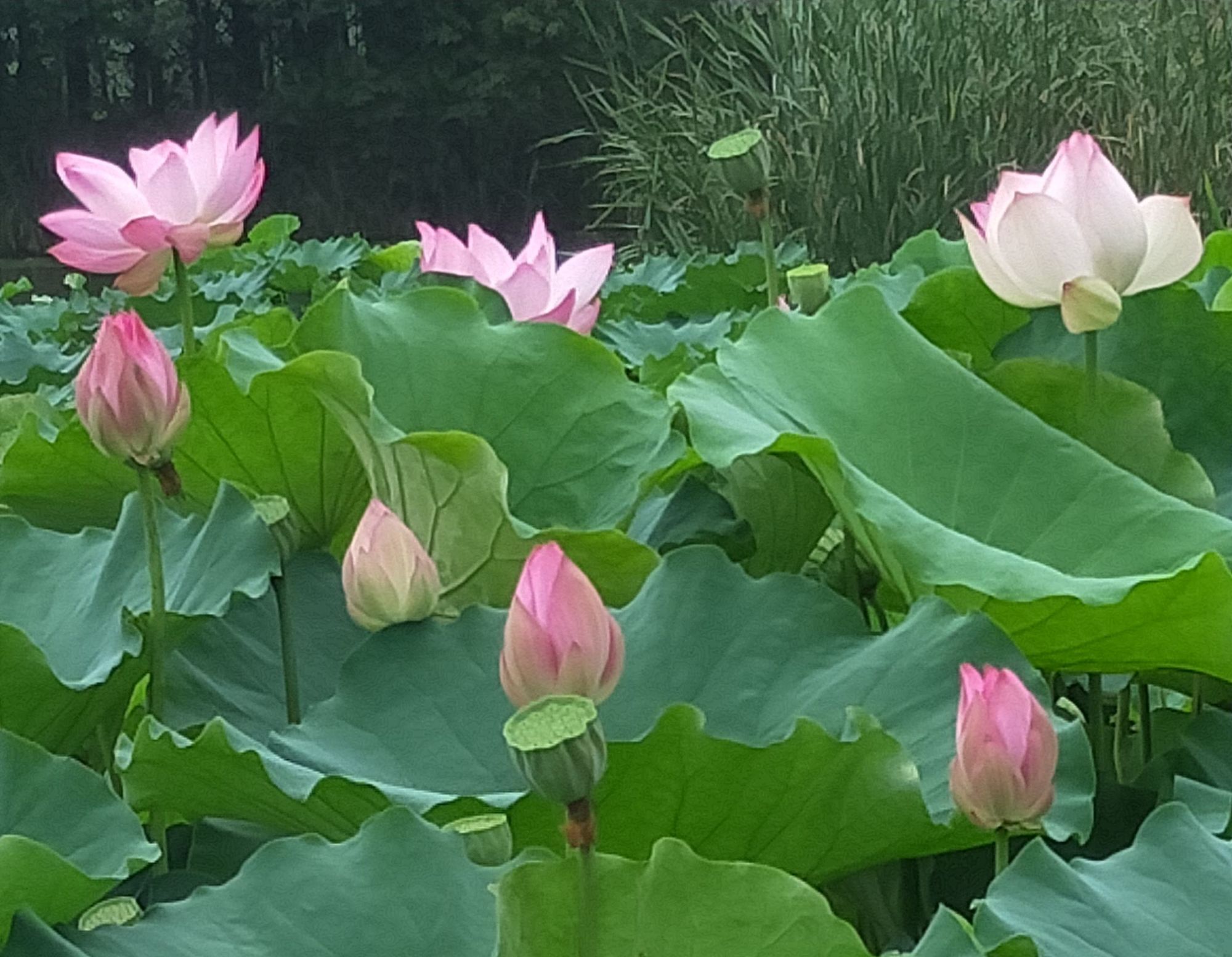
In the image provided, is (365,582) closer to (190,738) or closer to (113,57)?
(190,738)

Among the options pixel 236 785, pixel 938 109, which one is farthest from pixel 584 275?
pixel 938 109

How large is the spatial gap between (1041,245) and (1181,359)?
0.10 m

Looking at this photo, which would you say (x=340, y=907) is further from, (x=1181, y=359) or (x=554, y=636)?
(x=1181, y=359)

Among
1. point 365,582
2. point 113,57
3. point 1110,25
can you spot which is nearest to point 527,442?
point 365,582

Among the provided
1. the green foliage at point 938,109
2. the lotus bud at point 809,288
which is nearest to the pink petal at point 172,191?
the lotus bud at point 809,288

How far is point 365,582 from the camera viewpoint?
525 millimetres

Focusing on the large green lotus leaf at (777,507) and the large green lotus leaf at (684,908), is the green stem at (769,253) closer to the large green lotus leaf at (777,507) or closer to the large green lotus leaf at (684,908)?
the large green lotus leaf at (777,507)

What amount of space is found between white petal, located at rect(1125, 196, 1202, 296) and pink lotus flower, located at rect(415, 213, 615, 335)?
0.22m

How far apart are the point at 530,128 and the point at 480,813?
12298 mm

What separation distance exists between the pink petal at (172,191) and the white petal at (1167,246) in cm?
41

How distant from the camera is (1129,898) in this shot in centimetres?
40

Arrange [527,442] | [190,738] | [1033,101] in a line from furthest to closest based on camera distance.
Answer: [1033,101] → [527,442] → [190,738]

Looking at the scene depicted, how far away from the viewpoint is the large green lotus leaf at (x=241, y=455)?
0.67 m

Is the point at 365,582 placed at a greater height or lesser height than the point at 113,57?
greater
